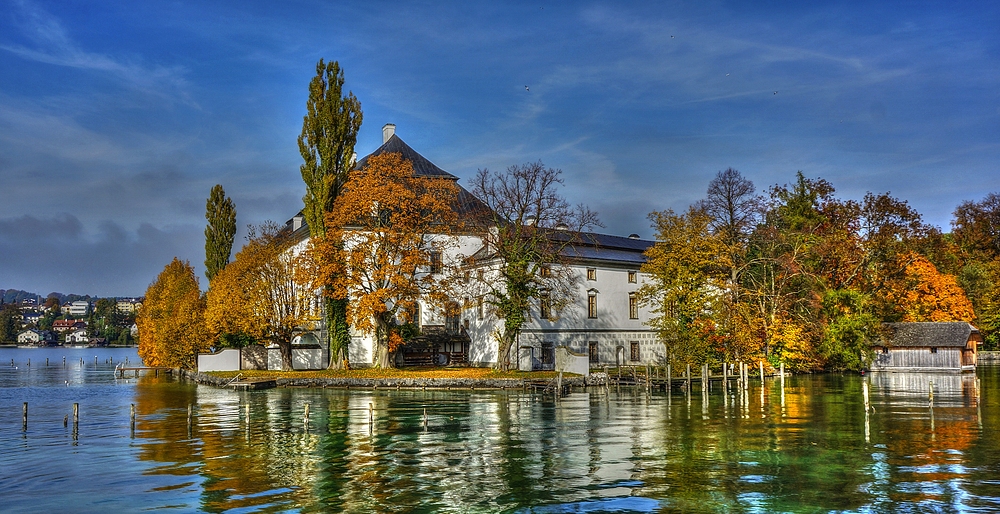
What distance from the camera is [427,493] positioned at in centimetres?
2116

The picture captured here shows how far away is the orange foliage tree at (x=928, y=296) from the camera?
7481 cm

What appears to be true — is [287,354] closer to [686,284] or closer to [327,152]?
[327,152]

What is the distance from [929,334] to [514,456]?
54154 millimetres

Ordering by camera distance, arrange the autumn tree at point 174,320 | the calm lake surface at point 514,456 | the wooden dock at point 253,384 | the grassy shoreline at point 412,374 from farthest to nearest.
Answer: the autumn tree at point 174,320, the wooden dock at point 253,384, the grassy shoreline at point 412,374, the calm lake surface at point 514,456

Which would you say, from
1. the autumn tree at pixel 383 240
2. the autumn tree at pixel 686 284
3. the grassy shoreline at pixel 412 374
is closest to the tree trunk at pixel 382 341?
the autumn tree at pixel 383 240

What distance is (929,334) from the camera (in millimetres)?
67188

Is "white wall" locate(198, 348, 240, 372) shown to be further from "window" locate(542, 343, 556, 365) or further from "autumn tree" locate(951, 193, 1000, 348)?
"autumn tree" locate(951, 193, 1000, 348)

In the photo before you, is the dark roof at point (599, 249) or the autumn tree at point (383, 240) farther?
the dark roof at point (599, 249)

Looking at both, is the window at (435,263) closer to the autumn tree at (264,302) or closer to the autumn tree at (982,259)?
the autumn tree at (264,302)

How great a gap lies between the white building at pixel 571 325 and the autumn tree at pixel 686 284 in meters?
3.61

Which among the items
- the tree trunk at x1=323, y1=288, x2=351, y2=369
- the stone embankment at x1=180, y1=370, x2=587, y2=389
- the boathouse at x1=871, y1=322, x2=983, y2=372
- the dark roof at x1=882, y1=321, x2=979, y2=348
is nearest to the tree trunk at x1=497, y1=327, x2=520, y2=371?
the stone embankment at x1=180, y1=370, x2=587, y2=389

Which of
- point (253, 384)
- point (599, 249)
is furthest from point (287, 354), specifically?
point (599, 249)

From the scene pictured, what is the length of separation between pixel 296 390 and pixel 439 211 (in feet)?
50.9

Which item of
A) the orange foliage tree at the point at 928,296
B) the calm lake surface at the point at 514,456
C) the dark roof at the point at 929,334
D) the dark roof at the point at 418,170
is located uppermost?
the dark roof at the point at 418,170
